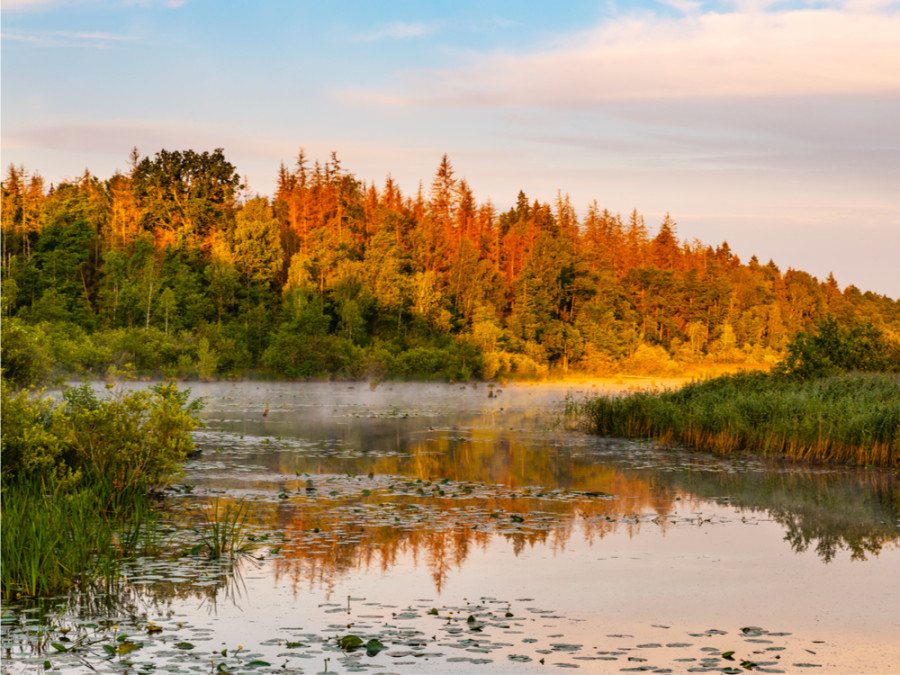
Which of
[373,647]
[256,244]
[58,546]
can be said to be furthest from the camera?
[256,244]

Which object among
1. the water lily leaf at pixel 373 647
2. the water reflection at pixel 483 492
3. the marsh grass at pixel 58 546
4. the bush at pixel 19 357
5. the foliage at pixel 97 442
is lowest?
the water reflection at pixel 483 492

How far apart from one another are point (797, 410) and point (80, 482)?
18696mm

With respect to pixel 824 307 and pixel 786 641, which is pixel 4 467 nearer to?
pixel 786 641

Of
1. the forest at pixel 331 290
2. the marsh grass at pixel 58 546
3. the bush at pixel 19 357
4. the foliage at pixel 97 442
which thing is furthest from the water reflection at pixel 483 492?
the forest at pixel 331 290

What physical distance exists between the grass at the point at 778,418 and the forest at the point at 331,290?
42.9 metres

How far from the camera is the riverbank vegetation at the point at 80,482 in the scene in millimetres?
10416

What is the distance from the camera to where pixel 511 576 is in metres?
11.7

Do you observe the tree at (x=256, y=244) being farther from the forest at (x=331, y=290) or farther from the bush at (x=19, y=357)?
the bush at (x=19, y=357)

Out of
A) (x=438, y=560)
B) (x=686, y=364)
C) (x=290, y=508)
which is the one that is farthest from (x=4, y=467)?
(x=686, y=364)

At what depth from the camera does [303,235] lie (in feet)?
301

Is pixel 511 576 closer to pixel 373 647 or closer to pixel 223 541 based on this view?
pixel 373 647

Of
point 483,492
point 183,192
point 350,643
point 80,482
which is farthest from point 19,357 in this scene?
point 183,192

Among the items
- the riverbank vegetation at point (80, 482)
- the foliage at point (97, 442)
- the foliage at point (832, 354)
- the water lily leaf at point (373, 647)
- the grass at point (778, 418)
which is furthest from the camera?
the foliage at point (832, 354)

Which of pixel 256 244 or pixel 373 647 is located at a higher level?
pixel 256 244
